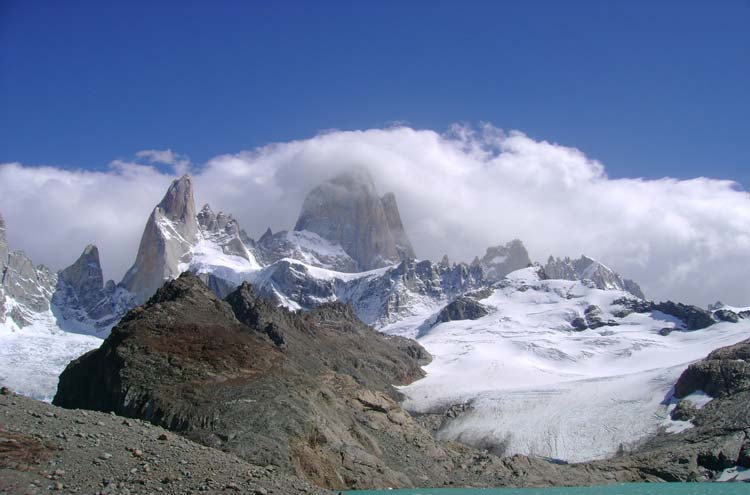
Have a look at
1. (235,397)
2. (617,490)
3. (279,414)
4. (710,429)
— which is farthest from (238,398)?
(710,429)

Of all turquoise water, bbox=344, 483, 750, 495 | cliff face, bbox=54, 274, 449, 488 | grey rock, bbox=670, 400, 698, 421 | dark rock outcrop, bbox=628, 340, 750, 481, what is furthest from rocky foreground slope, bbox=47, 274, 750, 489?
grey rock, bbox=670, 400, 698, 421

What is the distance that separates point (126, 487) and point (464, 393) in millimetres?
151357

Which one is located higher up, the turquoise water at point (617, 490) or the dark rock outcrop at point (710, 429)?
the dark rock outcrop at point (710, 429)

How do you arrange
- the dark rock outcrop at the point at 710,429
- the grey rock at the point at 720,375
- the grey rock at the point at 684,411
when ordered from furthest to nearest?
the grey rock at the point at 720,375 → the grey rock at the point at 684,411 → the dark rock outcrop at the point at 710,429

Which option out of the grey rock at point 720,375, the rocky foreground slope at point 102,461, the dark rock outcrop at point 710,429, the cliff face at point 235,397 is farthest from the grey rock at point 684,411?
the rocky foreground slope at point 102,461

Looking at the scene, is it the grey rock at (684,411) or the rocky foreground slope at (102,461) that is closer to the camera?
the rocky foreground slope at (102,461)

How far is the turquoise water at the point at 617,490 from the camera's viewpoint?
261 feet

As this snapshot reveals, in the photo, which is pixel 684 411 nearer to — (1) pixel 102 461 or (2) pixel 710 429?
(2) pixel 710 429

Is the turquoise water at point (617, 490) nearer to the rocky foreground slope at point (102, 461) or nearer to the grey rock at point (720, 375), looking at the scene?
the rocky foreground slope at point (102, 461)

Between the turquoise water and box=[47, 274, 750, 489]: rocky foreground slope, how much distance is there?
3.77 meters

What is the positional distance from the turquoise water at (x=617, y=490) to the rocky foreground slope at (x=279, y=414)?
3.77 metres

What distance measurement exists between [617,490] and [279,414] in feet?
129

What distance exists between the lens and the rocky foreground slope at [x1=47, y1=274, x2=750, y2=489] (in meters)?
77.4

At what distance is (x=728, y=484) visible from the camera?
97125 mm
